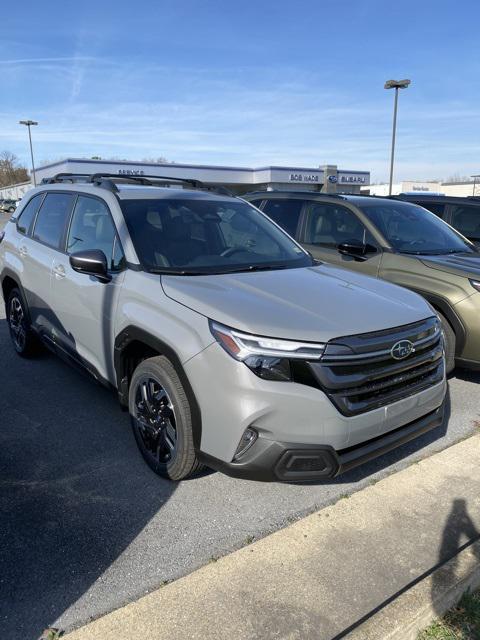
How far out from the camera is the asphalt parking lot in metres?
2.33

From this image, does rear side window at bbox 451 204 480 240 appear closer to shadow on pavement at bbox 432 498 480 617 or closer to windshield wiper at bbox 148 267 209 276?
shadow on pavement at bbox 432 498 480 617

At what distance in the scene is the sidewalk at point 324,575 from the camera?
83.7 inches

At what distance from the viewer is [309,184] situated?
50156 millimetres

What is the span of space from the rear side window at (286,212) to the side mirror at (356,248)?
3.31ft

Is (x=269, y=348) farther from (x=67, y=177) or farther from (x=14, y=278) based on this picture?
(x=14, y=278)

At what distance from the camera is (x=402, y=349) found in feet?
9.31

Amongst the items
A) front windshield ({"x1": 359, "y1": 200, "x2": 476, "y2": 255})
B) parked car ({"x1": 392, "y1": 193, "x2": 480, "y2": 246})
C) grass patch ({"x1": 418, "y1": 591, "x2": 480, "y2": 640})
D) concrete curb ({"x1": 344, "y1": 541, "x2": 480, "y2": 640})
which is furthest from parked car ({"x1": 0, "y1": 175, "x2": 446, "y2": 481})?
parked car ({"x1": 392, "y1": 193, "x2": 480, "y2": 246})

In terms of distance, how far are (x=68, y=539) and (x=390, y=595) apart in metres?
1.63

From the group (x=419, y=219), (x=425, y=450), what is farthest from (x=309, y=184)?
(x=425, y=450)

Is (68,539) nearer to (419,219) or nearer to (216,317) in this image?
(216,317)

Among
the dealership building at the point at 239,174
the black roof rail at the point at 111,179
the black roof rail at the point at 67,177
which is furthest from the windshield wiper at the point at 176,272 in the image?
the dealership building at the point at 239,174

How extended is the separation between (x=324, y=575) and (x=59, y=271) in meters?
3.06

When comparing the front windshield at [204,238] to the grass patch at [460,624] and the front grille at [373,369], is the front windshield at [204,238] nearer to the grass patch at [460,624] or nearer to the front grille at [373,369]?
the front grille at [373,369]

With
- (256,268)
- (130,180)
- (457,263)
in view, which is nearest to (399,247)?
(457,263)
